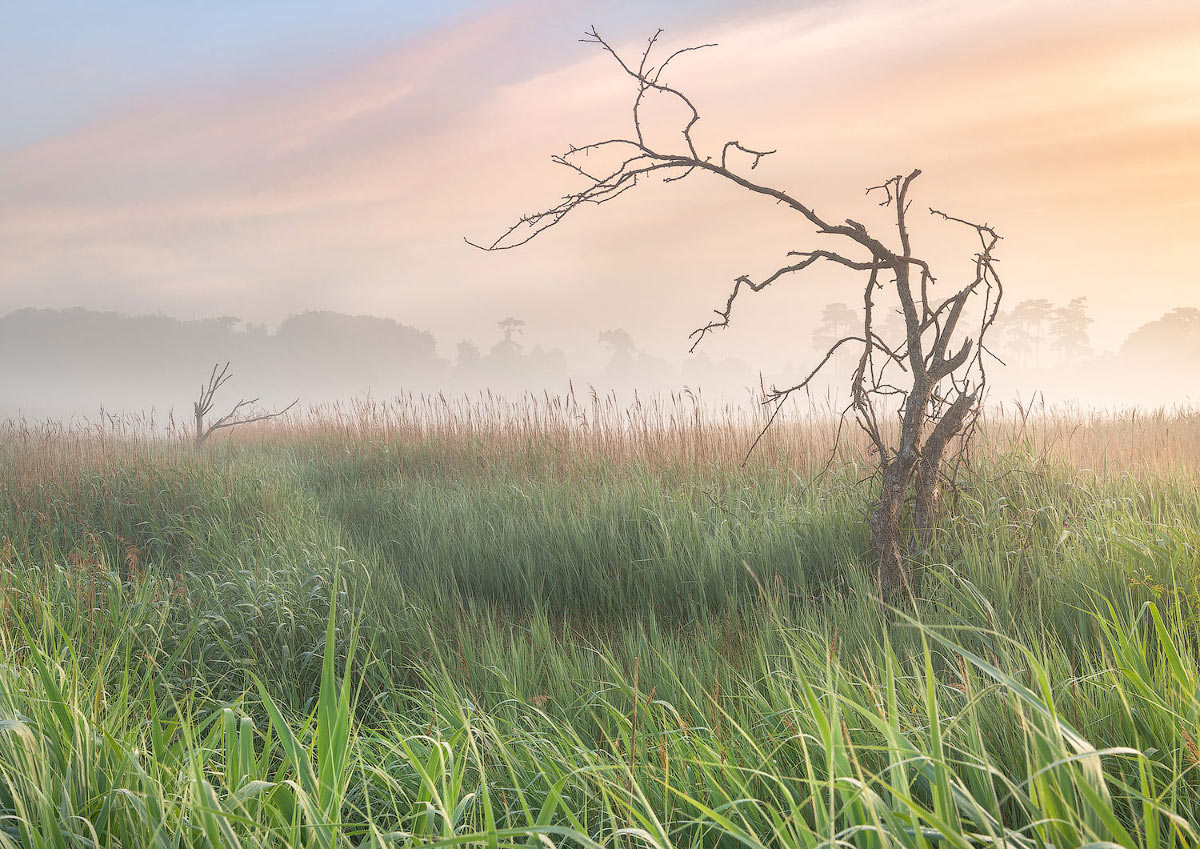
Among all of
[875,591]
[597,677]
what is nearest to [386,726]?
[597,677]

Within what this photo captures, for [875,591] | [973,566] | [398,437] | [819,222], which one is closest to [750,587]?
[875,591]

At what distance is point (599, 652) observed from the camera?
239 cm

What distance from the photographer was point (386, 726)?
8.61 ft

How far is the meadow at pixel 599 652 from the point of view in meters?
1.30

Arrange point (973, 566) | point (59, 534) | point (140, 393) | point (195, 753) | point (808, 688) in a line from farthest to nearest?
point (140, 393)
point (59, 534)
point (973, 566)
point (195, 753)
point (808, 688)

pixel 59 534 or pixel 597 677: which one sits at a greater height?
pixel 59 534

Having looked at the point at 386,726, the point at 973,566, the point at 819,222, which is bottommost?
the point at 386,726

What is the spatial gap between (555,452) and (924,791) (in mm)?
5865

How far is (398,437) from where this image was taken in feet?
30.7

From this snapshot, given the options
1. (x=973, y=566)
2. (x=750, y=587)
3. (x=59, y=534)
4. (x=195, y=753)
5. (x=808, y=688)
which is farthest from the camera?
(x=59, y=534)

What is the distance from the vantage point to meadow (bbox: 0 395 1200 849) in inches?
51.3

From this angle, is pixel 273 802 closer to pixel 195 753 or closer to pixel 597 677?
pixel 195 753

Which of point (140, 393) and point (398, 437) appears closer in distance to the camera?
point (398, 437)

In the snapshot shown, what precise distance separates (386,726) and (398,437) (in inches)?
278
